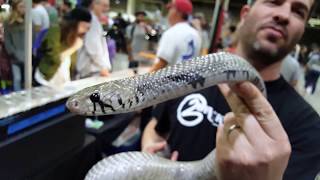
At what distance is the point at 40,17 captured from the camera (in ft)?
3.50

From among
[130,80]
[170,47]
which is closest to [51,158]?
[130,80]

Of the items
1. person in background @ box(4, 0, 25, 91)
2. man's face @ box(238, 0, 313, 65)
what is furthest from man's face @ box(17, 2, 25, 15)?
man's face @ box(238, 0, 313, 65)

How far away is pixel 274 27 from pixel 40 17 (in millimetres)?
665

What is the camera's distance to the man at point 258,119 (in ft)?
1.69

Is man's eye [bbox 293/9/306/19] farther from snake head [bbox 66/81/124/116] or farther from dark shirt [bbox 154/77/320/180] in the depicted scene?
snake head [bbox 66/81/124/116]

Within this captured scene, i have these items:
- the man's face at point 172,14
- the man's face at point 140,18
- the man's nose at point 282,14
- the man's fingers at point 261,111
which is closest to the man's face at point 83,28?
the man's nose at point 282,14

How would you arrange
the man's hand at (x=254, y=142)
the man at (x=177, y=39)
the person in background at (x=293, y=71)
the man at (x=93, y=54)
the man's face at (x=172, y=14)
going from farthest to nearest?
the man's face at (x=172, y=14) → the man at (x=177, y=39) → the person in background at (x=293, y=71) → the man at (x=93, y=54) → the man's hand at (x=254, y=142)

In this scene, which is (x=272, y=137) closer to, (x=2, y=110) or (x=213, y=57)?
(x=213, y=57)

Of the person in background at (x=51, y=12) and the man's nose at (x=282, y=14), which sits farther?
the person in background at (x=51, y=12)

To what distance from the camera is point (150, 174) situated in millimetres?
702

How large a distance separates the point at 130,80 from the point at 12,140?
1.93 feet

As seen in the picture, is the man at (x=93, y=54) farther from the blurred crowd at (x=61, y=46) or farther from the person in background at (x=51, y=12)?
the person in background at (x=51, y=12)

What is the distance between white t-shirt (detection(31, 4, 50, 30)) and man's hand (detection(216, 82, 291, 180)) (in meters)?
0.71

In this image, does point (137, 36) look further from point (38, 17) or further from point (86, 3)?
point (38, 17)
